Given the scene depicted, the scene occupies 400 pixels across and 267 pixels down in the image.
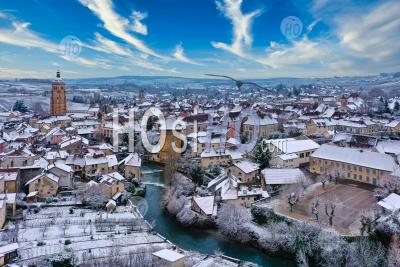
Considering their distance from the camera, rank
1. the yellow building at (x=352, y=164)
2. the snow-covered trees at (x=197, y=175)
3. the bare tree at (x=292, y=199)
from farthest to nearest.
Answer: the snow-covered trees at (x=197, y=175) < the yellow building at (x=352, y=164) < the bare tree at (x=292, y=199)

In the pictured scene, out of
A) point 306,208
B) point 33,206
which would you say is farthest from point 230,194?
point 33,206

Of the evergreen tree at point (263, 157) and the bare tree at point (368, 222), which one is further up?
the evergreen tree at point (263, 157)

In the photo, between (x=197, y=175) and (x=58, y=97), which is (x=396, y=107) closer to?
(x=197, y=175)

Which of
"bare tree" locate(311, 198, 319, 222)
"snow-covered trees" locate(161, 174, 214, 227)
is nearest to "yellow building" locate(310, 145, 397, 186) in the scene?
"bare tree" locate(311, 198, 319, 222)

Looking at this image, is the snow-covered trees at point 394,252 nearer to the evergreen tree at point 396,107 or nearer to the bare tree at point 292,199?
the bare tree at point 292,199

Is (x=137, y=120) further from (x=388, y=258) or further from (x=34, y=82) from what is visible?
(x=34, y=82)

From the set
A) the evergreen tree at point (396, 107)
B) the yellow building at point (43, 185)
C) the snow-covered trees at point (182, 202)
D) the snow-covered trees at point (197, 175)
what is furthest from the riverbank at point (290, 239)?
Result: the evergreen tree at point (396, 107)
